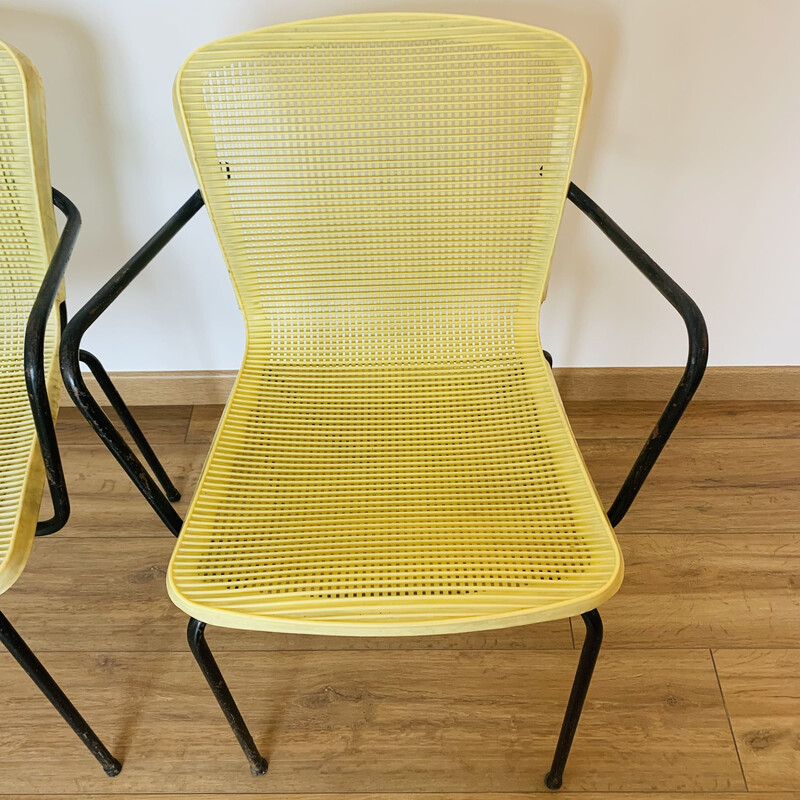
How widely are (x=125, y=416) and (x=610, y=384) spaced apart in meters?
1.03

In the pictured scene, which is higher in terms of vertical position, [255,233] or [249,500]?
[255,233]

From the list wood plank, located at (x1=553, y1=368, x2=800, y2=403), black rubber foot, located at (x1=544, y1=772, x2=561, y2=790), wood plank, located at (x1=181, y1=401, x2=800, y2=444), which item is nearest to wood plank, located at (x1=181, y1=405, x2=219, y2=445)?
wood plank, located at (x1=181, y1=401, x2=800, y2=444)

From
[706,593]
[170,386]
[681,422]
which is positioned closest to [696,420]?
[681,422]

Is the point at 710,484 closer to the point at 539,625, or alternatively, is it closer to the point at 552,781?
the point at 539,625

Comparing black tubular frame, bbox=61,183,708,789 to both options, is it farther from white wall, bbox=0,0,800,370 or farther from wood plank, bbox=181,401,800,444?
wood plank, bbox=181,401,800,444

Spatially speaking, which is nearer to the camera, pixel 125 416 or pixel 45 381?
pixel 45 381

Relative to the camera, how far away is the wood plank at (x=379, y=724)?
1.01 meters

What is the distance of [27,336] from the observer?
0.75 metres

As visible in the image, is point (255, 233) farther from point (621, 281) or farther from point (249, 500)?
point (621, 281)

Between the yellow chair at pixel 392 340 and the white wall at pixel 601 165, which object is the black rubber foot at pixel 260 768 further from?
the white wall at pixel 601 165

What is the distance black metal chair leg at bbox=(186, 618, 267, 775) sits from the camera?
77cm

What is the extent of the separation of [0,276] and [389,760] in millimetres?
921

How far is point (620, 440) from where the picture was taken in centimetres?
150

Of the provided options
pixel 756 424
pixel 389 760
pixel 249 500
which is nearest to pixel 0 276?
pixel 249 500
